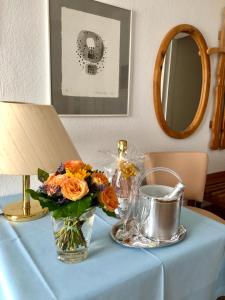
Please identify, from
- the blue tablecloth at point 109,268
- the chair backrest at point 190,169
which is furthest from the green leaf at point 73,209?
the chair backrest at point 190,169

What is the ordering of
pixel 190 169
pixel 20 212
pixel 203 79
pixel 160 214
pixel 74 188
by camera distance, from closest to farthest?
1. pixel 74 188
2. pixel 160 214
3. pixel 20 212
4. pixel 190 169
5. pixel 203 79

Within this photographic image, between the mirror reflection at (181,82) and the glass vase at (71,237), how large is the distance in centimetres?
112

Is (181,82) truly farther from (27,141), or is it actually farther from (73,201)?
(73,201)

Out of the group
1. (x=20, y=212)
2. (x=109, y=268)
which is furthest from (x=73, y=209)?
(x=20, y=212)

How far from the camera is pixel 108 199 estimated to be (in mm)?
684

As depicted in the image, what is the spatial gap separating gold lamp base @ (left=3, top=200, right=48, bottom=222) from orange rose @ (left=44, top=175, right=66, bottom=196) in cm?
35

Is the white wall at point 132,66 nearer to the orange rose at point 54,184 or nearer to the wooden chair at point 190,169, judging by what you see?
the wooden chair at point 190,169

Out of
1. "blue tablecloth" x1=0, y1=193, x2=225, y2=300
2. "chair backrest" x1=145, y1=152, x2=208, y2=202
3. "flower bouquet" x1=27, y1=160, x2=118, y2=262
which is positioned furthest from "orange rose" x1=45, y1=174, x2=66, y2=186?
"chair backrest" x1=145, y1=152, x2=208, y2=202

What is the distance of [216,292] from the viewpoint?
3.04ft

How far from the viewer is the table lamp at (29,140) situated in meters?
0.82

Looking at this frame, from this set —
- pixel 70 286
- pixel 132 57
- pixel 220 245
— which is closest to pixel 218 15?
pixel 132 57

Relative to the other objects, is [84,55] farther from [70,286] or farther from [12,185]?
[70,286]

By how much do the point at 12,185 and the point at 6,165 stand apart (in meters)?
0.47

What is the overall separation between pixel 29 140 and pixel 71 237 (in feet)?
1.13
